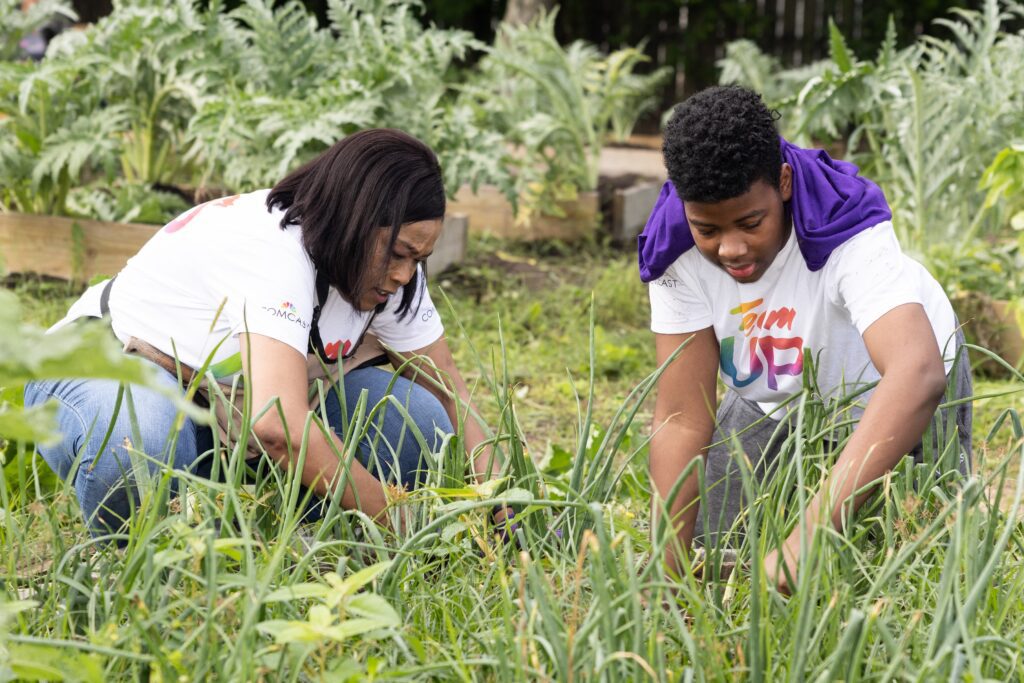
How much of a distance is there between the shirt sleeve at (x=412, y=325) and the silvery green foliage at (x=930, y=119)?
2.15 metres

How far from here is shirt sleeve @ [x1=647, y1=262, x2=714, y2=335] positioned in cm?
227

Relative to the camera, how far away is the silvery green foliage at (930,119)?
168 inches

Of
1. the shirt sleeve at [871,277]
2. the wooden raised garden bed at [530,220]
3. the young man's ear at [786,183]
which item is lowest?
the wooden raised garden bed at [530,220]

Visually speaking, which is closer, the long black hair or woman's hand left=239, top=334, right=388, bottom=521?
woman's hand left=239, top=334, right=388, bottom=521

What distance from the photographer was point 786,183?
6.85 feet

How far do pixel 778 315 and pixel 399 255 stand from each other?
29.1 inches

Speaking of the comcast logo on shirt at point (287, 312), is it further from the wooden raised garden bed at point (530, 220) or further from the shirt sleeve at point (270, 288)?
the wooden raised garden bed at point (530, 220)

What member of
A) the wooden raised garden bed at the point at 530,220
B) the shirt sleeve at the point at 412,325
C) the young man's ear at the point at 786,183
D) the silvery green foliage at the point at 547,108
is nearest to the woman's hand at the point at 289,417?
the shirt sleeve at the point at 412,325

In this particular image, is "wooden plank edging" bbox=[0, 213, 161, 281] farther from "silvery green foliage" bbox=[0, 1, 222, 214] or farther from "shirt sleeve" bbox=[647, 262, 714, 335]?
"shirt sleeve" bbox=[647, 262, 714, 335]

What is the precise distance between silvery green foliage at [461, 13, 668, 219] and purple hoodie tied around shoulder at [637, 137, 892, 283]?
10.7 feet

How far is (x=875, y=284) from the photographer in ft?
6.57

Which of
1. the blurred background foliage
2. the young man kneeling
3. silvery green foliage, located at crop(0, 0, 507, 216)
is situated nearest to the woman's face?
the young man kneeling

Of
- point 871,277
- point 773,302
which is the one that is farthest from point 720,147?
point 773,302

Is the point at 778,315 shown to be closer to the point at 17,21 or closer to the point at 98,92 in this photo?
the point at 98,92
